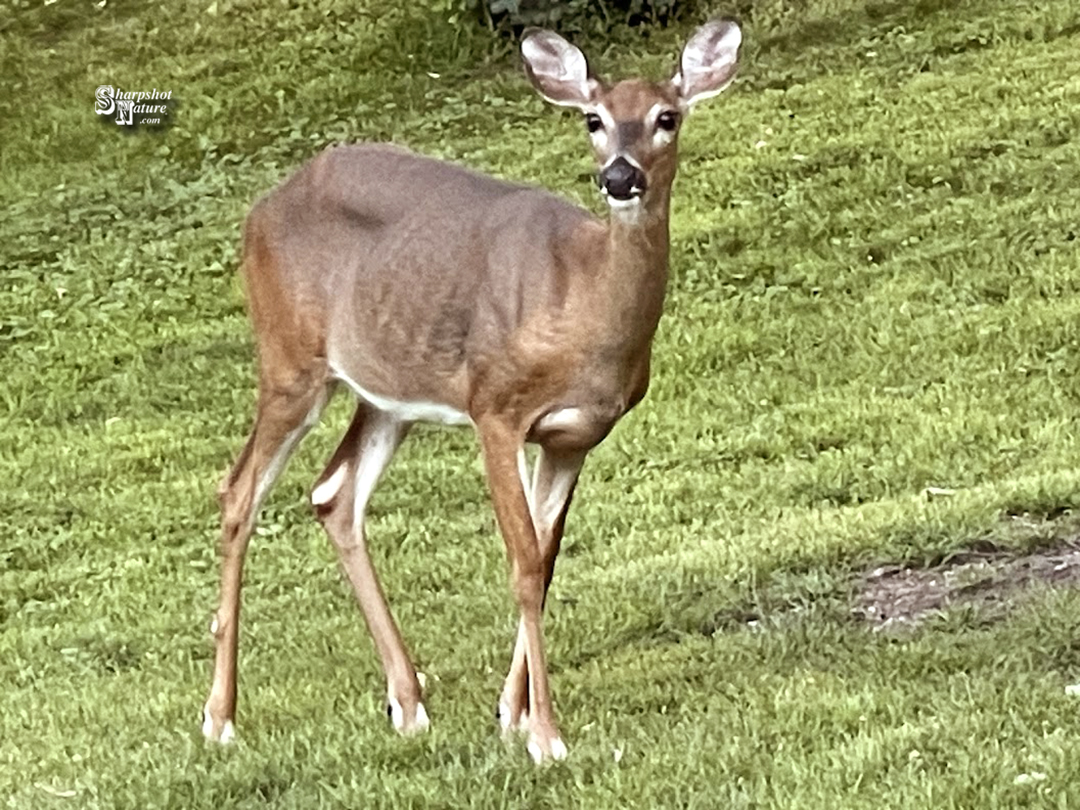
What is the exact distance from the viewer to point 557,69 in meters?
5.69

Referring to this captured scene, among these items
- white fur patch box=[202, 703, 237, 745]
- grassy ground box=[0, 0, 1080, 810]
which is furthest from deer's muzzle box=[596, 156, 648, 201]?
white fur patch box=[202, 703, 237, 745]

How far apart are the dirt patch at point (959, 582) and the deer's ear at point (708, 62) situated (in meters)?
1.84

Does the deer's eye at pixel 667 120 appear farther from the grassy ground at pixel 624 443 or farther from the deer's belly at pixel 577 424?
the grassy ground at pixel 624 443

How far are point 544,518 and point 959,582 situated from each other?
5.72ft

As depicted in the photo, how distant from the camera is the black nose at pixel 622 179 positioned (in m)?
5.26

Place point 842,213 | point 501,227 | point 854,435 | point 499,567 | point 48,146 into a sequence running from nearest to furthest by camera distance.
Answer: point 501,227
point 499,567
point 854,435
point 842,213
point 48,146

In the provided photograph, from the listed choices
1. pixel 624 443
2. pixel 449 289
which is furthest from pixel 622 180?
pixel 624 443

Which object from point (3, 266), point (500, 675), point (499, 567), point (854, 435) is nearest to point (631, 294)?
point (500, 675)

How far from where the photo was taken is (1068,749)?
489 centimetres

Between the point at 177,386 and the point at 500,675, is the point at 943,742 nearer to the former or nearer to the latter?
the point at 500,675

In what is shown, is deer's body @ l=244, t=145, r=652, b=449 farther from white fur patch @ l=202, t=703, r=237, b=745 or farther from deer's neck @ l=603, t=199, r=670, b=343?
white fur patch @ l=202, t=703, r=237, b=745

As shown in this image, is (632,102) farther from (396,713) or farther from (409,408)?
(396,713)

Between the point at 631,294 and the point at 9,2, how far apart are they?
15051 mm

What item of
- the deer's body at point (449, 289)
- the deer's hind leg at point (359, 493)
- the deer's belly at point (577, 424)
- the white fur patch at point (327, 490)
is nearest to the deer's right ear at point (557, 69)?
the deer's body at point (449, 289)
